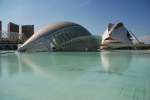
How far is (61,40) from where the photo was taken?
37.5 meters

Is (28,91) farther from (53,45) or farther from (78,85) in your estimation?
(53,45)

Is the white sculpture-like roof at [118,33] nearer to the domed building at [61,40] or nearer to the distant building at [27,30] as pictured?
the domed building at [61,40]

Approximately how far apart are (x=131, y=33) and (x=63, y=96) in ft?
184

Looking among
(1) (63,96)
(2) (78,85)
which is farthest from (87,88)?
(1) (63,96)

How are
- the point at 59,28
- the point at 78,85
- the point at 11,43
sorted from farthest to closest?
the point at 11,43
the point at 59,28
the point at 78,85

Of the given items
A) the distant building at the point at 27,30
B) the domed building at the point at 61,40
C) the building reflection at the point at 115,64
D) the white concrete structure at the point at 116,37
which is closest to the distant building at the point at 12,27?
the distant building at the point at 27,30

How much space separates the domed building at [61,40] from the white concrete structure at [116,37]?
14.7 m

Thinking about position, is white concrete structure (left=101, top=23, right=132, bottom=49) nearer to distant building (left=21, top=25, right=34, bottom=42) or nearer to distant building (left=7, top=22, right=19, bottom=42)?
distant building (left=7, top=22, right=19, bottom=42)

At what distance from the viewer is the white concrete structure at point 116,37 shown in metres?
53.8

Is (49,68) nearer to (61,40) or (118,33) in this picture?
(61,40)

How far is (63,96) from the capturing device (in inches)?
208

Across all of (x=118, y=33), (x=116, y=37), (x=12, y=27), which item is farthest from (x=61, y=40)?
(x=12, y=27)

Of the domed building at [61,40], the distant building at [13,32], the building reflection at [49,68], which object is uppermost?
the distant building at [13,32]

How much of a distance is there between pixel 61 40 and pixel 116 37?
916 inches
